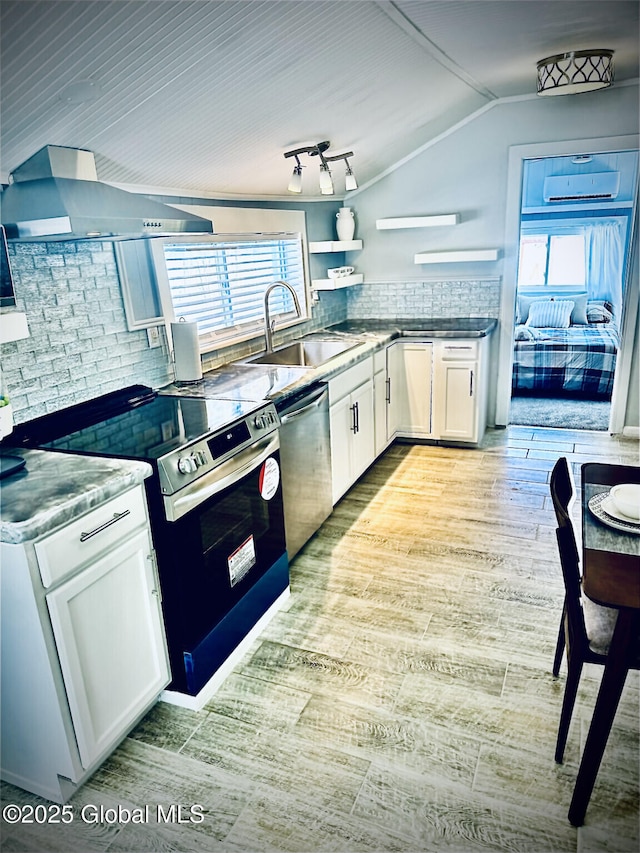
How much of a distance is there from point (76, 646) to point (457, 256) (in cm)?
380

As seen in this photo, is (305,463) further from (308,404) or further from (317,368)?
(317,368)

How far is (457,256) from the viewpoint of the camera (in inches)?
174

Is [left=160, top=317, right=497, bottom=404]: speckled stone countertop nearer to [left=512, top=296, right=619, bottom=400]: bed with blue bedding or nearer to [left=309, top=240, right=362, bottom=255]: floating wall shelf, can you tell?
[left=309, top=240, right=362, bottom=255]: floating wall shelf

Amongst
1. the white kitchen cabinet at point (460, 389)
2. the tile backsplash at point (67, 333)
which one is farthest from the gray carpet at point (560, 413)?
the tile backsplash at point (67, 333)

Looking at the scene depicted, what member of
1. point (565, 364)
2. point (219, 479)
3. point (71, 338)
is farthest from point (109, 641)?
point (565, 364)

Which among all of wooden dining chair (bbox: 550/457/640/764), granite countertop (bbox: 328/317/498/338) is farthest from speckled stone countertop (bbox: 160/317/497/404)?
wooden dining chair (bbox: 550/457/640/764)

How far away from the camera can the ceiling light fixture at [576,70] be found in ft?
9.94

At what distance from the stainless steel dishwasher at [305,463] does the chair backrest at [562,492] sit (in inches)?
47.2

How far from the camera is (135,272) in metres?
2.62

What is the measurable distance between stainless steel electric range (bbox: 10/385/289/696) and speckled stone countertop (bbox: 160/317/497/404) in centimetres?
23

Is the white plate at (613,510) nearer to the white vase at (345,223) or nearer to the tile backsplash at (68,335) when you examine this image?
the tile backsplash at (68,335)

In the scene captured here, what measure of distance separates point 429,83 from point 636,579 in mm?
2885

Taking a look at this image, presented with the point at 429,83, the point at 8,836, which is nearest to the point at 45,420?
the point at 8,836

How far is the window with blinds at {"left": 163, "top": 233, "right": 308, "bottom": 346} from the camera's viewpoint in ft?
9.99
